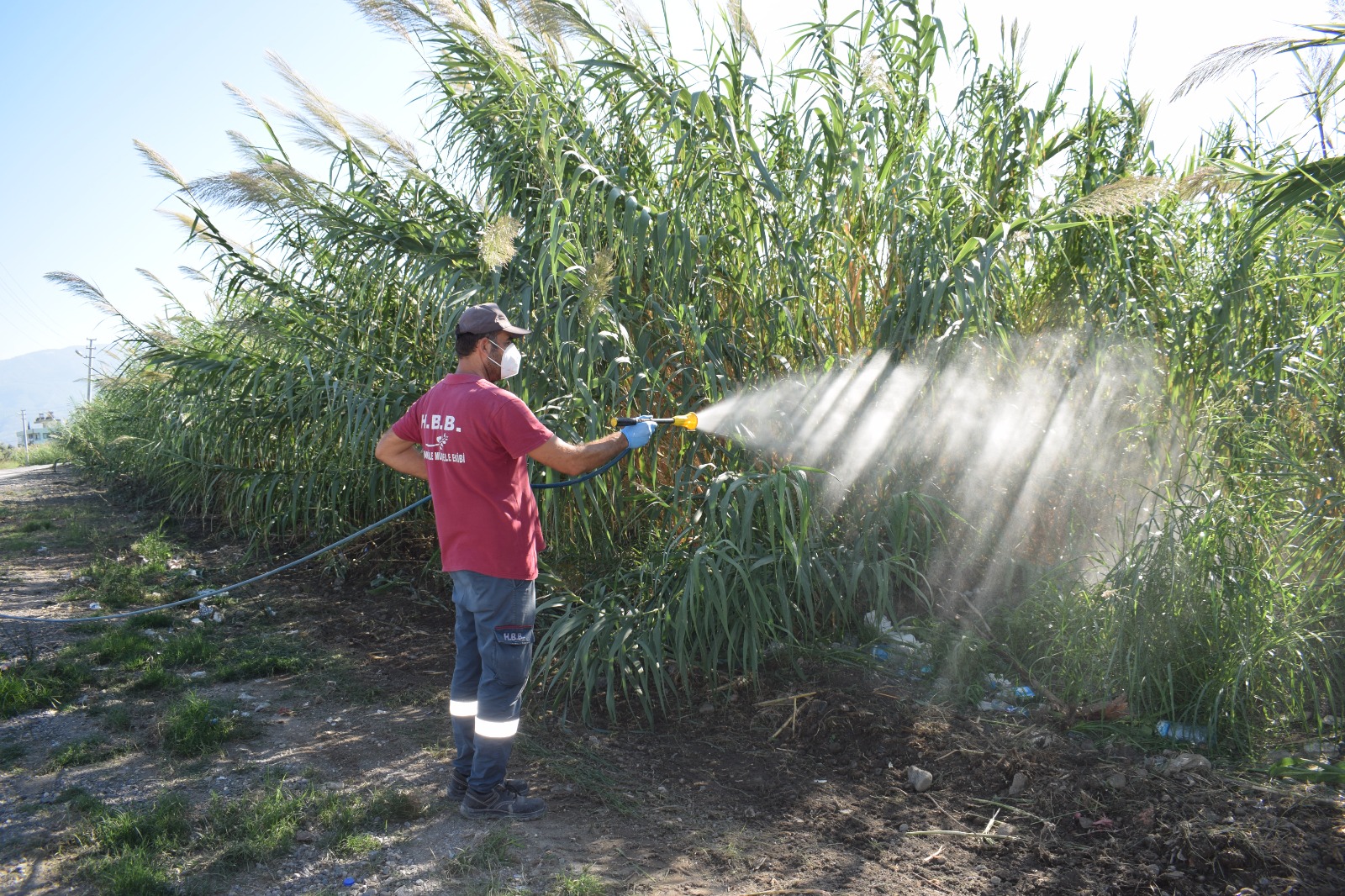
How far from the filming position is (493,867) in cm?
260

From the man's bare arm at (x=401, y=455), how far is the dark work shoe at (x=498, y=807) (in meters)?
1.23

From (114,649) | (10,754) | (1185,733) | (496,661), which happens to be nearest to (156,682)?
(114,649)

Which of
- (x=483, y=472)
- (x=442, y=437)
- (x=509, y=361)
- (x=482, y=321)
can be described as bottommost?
(x=483, y=472)

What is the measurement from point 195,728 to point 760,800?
221 cm

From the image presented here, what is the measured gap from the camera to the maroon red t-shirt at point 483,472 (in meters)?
2.94

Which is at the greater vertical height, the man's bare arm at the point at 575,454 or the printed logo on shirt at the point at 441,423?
the printed logo on shirt at the point at 441,423

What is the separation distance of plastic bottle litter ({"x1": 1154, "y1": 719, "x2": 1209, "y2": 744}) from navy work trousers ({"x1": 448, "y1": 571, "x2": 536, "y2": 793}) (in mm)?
2243

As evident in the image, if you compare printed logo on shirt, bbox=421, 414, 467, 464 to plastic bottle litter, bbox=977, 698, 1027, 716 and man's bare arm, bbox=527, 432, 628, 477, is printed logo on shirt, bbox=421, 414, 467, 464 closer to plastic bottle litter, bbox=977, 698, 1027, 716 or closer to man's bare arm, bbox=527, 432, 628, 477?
man's bare arm, bbox=527, 432, 628, 477

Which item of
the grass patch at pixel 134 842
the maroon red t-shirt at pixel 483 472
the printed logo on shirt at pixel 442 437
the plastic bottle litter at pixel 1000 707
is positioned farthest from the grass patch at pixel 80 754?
the plastic bottle litter at pixel 1000 707

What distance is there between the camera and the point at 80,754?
3.31 meters

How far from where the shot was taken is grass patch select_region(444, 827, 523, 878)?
259 cm

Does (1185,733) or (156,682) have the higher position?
(1185,733)

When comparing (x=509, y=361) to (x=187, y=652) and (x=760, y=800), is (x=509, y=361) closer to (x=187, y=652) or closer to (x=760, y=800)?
(x=760, y=800)

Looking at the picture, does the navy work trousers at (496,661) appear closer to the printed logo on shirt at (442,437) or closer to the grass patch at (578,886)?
the printed logo on shirt at (442,437)
